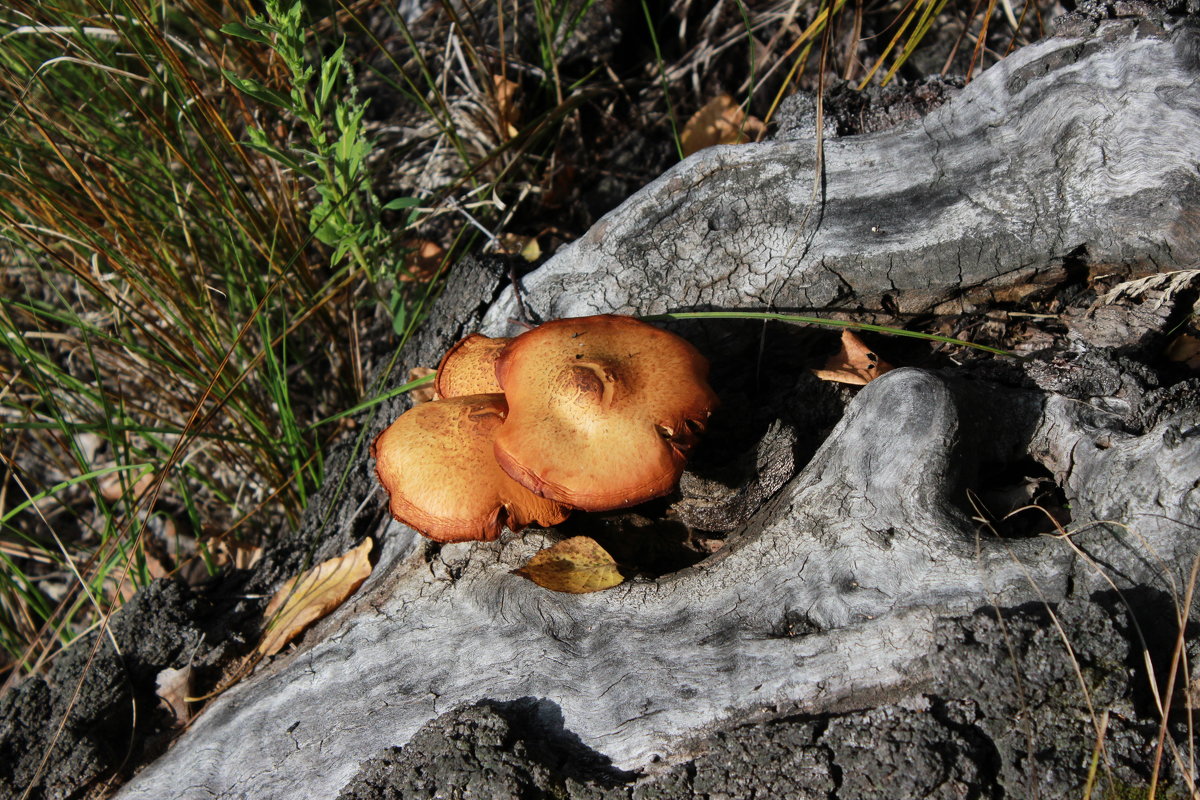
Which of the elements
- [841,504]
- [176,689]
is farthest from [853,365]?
[176,689]

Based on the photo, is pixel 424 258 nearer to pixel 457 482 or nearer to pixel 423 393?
pixel 423 393

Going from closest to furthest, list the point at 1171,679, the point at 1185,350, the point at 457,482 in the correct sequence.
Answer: the point at 1171,679 → the point at 457,482 → the point at 1185,350

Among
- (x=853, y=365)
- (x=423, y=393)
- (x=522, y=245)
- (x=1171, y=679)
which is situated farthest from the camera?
(x=522, y=245)

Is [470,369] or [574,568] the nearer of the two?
[574,568]

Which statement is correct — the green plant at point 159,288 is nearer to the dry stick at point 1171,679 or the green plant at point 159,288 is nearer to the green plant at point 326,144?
the green plant at point 326,144

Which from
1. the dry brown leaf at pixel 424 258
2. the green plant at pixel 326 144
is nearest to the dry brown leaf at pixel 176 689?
the green plant at pixel 326 144

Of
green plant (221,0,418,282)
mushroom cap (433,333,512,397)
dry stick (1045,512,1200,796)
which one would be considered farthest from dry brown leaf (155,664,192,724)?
dry stick (1045,512,1200,796)
